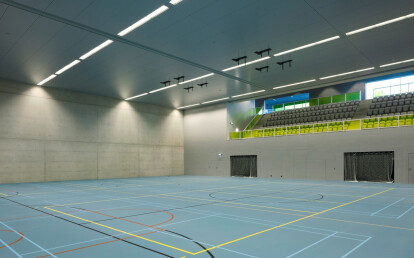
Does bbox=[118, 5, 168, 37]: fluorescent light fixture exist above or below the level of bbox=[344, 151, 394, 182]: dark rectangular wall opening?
above

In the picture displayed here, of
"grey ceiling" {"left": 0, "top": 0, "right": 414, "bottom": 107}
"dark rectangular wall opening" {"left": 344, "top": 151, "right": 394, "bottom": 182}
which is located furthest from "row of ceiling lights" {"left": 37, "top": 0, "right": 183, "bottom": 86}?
"dark rectangular wall opening" {"left": 344, "top": 151, "right": 394, "bottom": 182}

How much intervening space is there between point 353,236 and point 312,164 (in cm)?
2140

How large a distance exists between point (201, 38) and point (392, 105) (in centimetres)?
2064

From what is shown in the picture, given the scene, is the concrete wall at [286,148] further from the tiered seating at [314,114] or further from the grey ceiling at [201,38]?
the grey ceiling at [201,38]

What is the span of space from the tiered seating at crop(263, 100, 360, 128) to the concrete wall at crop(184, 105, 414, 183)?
285 centimetres

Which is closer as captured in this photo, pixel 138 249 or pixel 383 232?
pixel 138 249

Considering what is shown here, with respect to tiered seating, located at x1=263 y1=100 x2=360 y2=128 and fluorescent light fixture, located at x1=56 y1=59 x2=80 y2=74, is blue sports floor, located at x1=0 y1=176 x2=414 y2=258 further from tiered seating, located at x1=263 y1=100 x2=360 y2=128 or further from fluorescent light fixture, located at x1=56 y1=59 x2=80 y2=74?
tiered seating, located at x1=263 y1=100 x2=360 y2=128

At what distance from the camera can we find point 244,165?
31.8 meters

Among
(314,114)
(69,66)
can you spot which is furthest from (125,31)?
(314,114)

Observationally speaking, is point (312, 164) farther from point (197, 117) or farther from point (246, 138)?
point (197, 117)

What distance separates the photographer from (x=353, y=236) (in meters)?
6.33

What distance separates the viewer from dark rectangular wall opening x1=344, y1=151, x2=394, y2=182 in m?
22.8

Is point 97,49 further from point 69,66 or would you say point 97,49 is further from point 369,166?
point 369,166

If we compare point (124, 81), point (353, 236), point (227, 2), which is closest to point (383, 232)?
point (353, 236)
